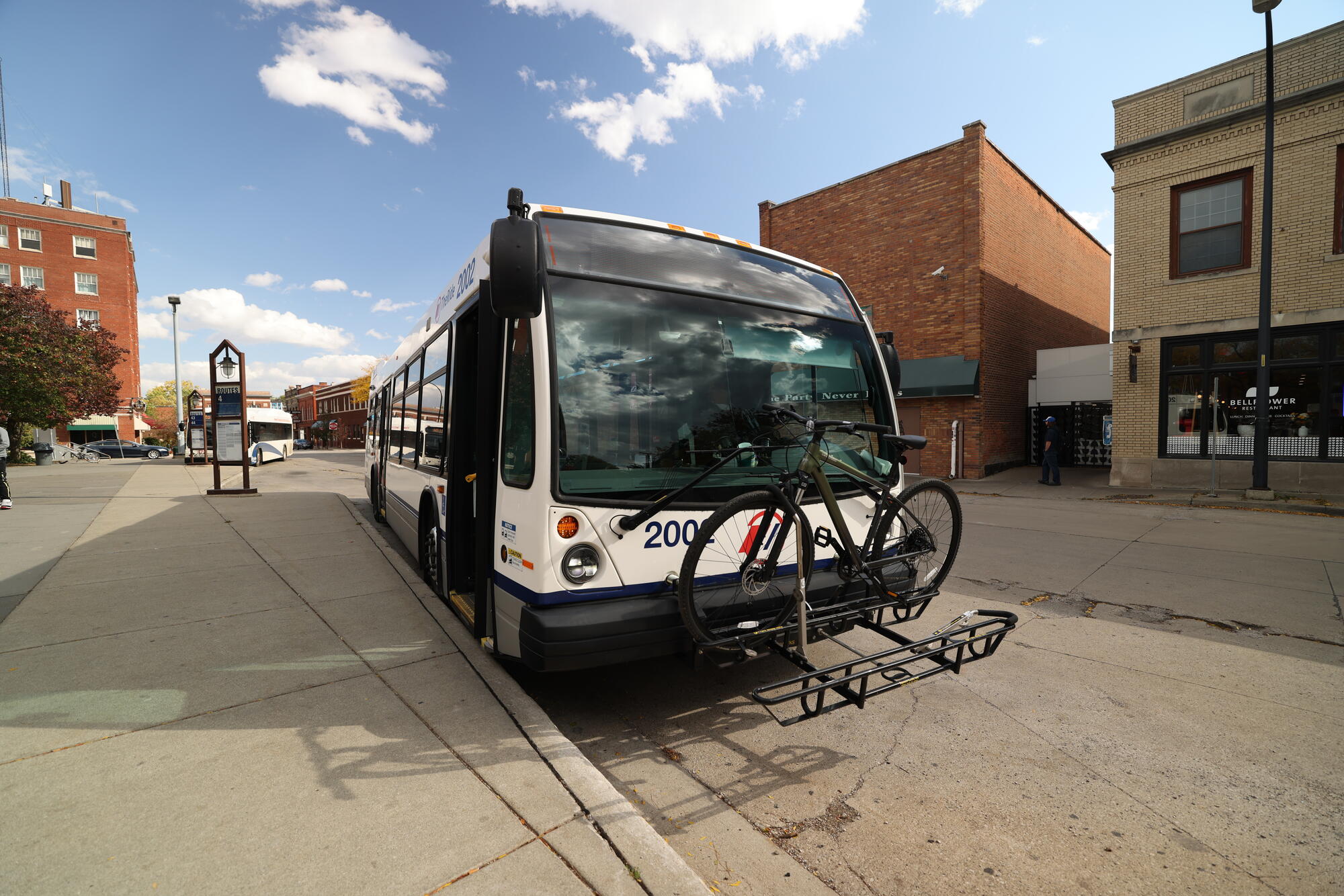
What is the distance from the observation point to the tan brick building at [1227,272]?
12.9m

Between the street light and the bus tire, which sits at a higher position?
the street light

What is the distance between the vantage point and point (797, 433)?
11.8ft

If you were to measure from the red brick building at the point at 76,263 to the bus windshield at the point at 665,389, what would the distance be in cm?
5650

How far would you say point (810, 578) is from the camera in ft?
11.2

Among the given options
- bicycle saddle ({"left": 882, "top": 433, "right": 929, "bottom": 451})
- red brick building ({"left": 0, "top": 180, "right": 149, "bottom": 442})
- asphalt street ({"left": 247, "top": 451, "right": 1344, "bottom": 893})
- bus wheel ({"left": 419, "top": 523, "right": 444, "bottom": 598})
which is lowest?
asphalt street ({"left": 247, "top": 451, "right": 1344, "bottom": 893})

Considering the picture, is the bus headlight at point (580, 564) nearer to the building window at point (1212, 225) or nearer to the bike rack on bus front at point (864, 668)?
the bike rack on bus front at point (864, 668)

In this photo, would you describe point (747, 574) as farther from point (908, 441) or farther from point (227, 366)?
point (227, 366)

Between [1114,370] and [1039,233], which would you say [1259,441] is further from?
[1039,233]

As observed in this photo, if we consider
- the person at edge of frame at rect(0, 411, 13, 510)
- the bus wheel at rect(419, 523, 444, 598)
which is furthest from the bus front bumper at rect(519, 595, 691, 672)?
the person at edge of frame at rect(0, 411, 13, 510)

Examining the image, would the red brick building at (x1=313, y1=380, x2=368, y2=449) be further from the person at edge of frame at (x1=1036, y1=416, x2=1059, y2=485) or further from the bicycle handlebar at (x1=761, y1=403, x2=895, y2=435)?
the bicycle handlebar at (x1=761, y1=403, x2=895, y2=435)

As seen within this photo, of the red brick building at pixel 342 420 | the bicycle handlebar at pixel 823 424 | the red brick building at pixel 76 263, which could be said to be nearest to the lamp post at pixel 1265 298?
the bicycle handlebar at pixel 823 424

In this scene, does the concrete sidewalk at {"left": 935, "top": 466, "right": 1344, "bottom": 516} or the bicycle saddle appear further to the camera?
the concrete sidewalk at {"left": 935, "top": 466, "right": 1344, "bottom": 516}

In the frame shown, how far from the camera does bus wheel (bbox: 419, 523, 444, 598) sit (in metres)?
5.40

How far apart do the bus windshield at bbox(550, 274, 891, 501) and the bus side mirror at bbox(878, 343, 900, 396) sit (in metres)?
0.89
